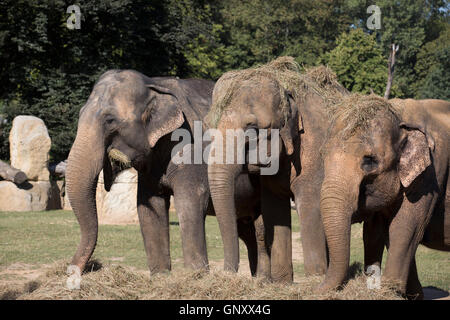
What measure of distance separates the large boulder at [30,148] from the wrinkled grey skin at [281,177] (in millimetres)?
15063

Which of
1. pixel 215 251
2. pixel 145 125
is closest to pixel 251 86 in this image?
pixel 145 125

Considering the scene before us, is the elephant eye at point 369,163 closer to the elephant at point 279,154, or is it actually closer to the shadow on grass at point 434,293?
the elephant at point 279,154

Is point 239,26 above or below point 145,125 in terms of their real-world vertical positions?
above

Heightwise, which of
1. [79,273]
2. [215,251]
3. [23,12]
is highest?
[23,12]

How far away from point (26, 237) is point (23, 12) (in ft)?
48.3

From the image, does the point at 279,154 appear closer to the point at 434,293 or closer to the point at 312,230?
the point at 312,230

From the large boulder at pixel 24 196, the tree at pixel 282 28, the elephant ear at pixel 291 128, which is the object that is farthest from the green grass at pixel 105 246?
the tree at pixel 282 28

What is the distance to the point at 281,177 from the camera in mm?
7691

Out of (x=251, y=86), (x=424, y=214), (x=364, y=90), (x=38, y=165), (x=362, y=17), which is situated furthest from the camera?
(x=362, y=17)

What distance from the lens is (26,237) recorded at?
1524cm

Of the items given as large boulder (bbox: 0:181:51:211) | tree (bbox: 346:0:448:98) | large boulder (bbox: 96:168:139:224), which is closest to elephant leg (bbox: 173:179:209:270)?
large boulder (bbox: 96:168:139:224)

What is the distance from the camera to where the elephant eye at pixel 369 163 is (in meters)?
6.40

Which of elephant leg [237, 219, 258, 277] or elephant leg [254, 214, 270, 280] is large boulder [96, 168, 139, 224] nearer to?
elephant leg [237, 219, 258, 277]

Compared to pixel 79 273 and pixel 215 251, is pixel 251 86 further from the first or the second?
pixel 215 251
